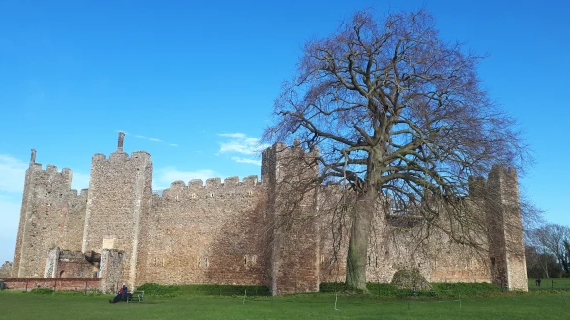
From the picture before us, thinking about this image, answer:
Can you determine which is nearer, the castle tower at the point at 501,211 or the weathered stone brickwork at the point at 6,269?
the castle tower at the point at 501,211

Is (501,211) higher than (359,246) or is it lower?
higher

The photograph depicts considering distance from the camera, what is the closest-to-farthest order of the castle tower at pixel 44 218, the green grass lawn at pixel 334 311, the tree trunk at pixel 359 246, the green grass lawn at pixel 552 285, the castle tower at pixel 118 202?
the green grass lawn at pixel 334 311, the tree trunk at pixel 359 246, the castle tower at pixel 118 202, the green grass lawn at pixel 552 285, the castle tower at pixel 44 218

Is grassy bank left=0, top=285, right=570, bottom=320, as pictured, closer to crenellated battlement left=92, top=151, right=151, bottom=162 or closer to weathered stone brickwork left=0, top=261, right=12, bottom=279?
crenellated battlement left=92, top=151, right=151, bottom=162

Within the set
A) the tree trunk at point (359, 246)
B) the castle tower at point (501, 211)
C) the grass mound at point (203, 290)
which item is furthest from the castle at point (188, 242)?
the castle tower at point (501, 211)

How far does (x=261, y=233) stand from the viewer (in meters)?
21.8

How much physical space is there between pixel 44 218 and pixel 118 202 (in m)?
7.41

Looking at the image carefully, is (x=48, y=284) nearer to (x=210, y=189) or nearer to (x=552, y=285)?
(x=210, y=189)

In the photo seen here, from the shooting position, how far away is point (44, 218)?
35.8 meters

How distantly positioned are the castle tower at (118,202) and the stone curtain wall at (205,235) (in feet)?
2.45

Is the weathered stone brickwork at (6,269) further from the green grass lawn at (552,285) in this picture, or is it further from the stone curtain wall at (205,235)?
the green grass lawn at (552,285)

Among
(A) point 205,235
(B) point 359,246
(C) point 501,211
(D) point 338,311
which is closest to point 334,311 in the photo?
(D) point 338,311

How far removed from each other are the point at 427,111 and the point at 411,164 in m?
1.98

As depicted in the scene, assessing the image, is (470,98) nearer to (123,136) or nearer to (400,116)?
(400,116)

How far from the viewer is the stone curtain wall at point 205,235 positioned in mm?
29250
